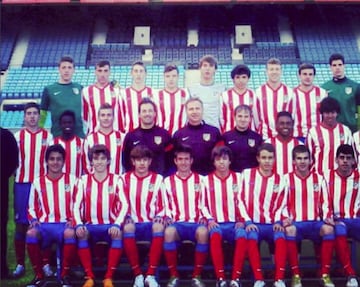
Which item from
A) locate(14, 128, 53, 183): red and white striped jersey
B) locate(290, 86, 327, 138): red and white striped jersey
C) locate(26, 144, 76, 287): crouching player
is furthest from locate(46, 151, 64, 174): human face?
locate(290, 86, 327, 138): red and white striped jersey

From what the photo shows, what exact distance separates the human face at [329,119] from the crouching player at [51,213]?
5.81 ft

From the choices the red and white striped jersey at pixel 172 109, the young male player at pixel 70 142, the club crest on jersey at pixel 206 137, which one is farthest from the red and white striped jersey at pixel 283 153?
the young male player at pixel 70 142

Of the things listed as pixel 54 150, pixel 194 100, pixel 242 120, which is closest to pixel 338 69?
pixel 242 120

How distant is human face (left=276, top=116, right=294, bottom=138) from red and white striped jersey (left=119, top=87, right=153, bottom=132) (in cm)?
91

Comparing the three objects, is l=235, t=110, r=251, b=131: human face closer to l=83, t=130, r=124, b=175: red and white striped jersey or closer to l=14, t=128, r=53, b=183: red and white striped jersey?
l=83, t=130, r=124, b=175: red and white striped jersey

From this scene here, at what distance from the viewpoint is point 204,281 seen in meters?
4.44

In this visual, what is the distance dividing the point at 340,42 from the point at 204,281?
189cm

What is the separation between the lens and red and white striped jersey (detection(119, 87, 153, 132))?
4789 millimetres

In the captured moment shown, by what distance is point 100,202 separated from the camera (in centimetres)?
454

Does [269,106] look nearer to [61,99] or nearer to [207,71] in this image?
[207,71]

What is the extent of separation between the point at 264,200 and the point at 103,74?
55.7 inches

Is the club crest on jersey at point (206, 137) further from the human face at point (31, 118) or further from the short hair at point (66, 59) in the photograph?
the human face at point (31, 118)

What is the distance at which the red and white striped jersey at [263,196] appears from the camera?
14.8 feet

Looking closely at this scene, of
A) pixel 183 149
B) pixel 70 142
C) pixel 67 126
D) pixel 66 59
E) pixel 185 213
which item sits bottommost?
pixel 185 213
